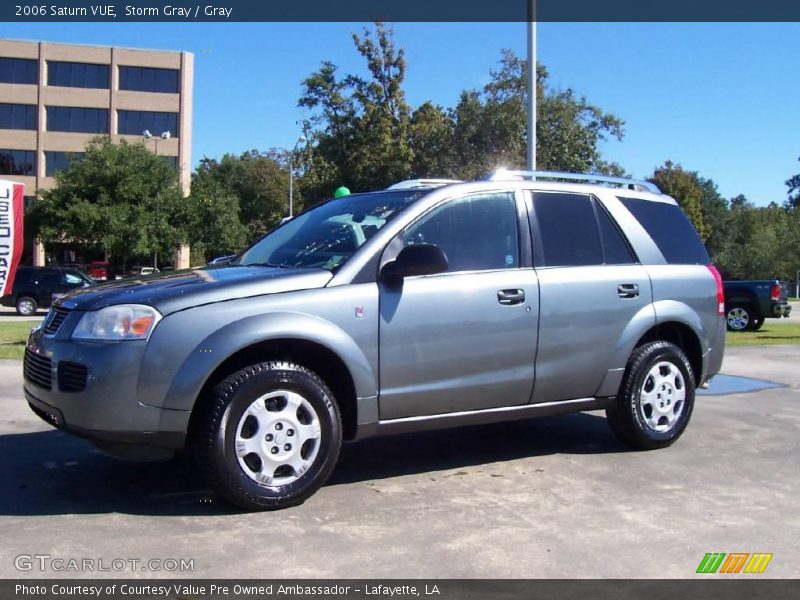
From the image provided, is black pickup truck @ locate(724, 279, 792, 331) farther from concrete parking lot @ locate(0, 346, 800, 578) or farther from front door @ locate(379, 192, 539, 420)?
front door @ locate(379, 192, 539, 420)

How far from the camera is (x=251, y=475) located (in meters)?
4.36

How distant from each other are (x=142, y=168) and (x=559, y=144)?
71.8ft

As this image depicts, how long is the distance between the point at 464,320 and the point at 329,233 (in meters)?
1.11

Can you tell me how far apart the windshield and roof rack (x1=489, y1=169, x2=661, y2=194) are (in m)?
0.72

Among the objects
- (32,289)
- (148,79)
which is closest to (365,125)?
(32,289)

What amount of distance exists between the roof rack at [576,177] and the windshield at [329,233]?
0.72 meters

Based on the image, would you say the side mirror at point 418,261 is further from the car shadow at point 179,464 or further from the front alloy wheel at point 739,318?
the front alloy wheel at point 739,318

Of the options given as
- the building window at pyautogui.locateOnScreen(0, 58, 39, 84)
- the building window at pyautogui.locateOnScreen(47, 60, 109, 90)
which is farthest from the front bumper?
the building window at pyautogui.locateOnScreen(0, 58, 39, 84)

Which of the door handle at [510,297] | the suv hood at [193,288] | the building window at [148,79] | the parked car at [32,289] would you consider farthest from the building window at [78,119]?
the door handle at [510,297]

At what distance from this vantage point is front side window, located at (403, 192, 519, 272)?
16.9ft

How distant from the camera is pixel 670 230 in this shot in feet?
20.9

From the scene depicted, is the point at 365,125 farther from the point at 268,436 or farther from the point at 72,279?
the point at 268,436

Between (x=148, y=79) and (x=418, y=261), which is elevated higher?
(x=148, y=79)

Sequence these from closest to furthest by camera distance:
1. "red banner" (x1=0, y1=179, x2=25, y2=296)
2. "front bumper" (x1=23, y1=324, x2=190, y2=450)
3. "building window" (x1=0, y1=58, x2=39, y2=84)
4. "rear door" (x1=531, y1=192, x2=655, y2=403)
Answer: "front bumper" (x1=23, y1=324, x2=190, y2=450) → "rear door" (x1=531, y1=192, x2=655, y2=403) → "red banner" (x1=0, y1=179, x2=25, y2=296) → "building window" (x1=0, y1=58, x2=39, y2=84)
